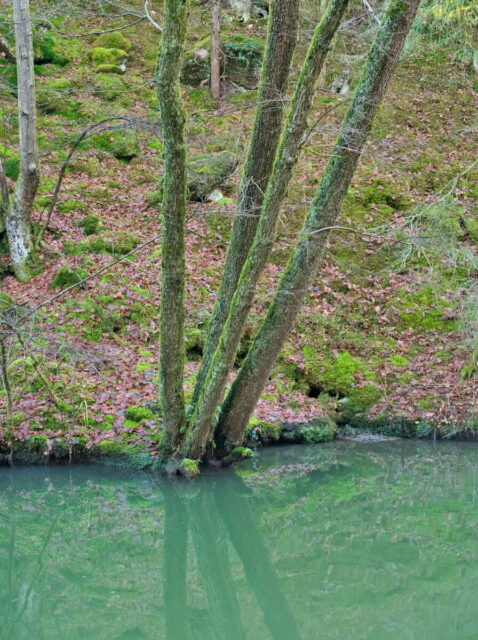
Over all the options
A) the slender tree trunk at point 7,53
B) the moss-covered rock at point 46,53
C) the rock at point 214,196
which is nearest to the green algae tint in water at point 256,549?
the rock at point 214,196

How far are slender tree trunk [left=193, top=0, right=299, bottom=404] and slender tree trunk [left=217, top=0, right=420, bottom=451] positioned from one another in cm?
53

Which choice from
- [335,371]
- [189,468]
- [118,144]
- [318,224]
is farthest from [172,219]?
[118,144]

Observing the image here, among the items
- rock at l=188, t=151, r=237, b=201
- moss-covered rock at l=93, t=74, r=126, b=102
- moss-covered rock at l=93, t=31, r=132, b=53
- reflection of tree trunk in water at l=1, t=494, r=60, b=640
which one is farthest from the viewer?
moss-covered rock at l=93, t=31, r=132, b=53

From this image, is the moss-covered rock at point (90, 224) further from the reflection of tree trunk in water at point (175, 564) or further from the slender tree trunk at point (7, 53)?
the slender tree trunk at point (7, 53)

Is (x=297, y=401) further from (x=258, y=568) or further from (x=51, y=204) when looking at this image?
(x=51, y=204)

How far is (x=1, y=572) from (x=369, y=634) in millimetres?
3241

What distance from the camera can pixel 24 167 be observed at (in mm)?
10570

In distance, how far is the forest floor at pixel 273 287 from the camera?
8.55 metres

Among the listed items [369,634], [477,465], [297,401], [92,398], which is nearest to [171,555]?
[369,634]

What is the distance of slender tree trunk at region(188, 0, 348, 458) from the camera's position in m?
5.97

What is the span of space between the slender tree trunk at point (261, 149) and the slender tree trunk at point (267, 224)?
0.44 meters

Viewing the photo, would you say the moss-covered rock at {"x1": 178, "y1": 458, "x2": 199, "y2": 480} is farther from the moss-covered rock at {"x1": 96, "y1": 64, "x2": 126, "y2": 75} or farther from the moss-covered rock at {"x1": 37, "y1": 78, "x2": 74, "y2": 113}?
the moss-covered rock at {"x1": 96, "y1": 64, "x2": 126, "y2": 75}

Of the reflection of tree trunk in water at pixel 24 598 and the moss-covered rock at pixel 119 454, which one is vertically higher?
the reflection of tree trunk in water at pixel 24 598

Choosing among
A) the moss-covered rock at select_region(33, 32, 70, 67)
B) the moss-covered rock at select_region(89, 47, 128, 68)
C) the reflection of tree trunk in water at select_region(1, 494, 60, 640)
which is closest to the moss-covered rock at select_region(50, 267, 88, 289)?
the reflection of tree trunk in water at select_region(1, 494, 60, 640)
